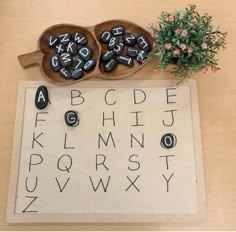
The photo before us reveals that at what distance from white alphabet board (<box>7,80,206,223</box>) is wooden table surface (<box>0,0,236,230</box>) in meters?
0.02

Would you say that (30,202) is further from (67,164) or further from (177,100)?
(177,100)

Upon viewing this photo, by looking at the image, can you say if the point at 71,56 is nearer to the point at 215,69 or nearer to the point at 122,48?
the point at 122,48

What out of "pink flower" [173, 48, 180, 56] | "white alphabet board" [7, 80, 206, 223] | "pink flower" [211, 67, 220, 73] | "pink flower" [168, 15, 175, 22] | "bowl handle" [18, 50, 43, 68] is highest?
"pink flower" [168, 15, 175, 22]

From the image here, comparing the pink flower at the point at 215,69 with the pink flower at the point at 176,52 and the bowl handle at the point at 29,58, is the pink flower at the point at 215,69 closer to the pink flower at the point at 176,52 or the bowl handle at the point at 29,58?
the pink flower at the point at 176,52

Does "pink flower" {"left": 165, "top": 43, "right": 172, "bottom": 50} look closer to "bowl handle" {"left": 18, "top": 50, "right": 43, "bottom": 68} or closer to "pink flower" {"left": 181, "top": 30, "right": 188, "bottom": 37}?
"pink flower" {"left": 181, "top": 30, "right": 188, "bottom": 37}

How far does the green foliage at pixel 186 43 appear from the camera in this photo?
76cm

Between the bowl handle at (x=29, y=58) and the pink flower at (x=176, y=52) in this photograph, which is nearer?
the pink flower at (x=176, y=52)

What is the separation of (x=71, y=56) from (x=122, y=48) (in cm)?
15

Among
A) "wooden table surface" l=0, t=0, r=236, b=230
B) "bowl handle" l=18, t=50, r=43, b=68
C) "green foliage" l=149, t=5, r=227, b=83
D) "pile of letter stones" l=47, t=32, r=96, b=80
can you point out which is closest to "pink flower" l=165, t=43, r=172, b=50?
"green foliage" l=149, t=5, r=227, b=83

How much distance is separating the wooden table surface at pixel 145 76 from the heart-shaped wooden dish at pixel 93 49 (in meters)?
0.03

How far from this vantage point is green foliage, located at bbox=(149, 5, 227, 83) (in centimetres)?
76

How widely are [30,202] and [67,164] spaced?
0.13 metres

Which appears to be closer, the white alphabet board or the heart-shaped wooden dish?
the white alphabet board

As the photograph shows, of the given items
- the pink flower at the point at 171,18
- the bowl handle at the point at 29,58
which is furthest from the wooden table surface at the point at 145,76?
the pink flower at the point at 171,18
